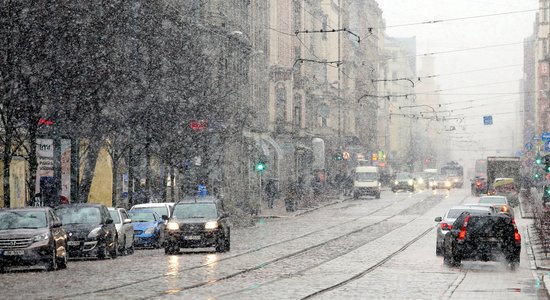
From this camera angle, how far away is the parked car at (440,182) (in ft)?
365

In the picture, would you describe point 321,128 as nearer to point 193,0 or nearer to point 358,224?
point 193,0

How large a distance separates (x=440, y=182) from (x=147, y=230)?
A: 77.3 meters

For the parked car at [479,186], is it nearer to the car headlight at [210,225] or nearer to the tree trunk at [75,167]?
the tree trunk at [75,167]

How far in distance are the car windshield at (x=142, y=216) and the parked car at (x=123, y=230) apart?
9.55 feet

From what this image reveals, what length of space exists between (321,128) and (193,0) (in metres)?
41.9

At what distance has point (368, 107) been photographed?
13775cm

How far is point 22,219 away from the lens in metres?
27.2

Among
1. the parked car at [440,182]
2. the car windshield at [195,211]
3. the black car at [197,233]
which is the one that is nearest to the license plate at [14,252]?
the black car at [197,233]

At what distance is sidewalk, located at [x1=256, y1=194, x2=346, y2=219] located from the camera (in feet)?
207

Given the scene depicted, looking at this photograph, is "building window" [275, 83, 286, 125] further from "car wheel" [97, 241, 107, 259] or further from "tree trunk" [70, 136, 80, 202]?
"car wheel" [97, 241, 107, 259]

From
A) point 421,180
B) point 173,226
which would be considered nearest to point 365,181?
point 421,180

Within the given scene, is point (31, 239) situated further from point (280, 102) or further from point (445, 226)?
point (280, 102)

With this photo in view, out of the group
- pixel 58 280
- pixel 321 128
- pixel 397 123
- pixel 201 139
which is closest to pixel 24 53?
pixel 58 280

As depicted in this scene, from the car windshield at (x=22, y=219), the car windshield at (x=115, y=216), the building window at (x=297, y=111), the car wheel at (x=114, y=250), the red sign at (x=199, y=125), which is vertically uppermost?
the building window at (x=297, y=111)
